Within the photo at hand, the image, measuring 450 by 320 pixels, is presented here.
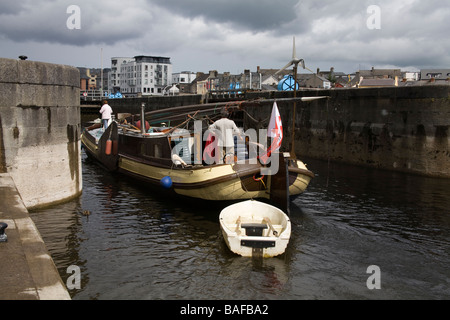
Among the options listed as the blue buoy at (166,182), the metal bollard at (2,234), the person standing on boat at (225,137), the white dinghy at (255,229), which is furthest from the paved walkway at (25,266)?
the person standing on boat at (225,137)

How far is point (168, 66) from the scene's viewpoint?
16025 centimetres

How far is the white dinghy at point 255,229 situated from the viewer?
34.8ft

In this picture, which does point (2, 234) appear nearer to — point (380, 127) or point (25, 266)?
point (25, 266)

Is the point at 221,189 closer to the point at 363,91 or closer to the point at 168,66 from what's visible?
the point at 363,91

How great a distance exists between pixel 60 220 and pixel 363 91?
60.6 ft

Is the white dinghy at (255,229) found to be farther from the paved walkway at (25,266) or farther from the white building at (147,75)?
the white building at (147,75)

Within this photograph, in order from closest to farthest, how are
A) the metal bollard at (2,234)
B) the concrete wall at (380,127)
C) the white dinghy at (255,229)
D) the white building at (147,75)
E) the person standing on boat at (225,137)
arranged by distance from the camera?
the metal bollard at (2,234) < the white dinghy at (255,229) < the person standing on boat at (225,137) < the concrete wall at (380,127) < the white building at (147,75)

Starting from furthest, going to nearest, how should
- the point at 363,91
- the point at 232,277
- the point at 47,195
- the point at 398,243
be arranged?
the point at 363,91 → the point at 47,195 → the point at 398,243 → the point at 232,277

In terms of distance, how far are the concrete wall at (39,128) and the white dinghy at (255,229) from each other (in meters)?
5.98

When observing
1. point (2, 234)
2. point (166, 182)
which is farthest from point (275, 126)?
point (2, 234)

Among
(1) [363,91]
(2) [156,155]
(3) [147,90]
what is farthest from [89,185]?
(3) [147,90]

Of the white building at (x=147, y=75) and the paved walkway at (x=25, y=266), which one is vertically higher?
the white building at (x=147, y=75)

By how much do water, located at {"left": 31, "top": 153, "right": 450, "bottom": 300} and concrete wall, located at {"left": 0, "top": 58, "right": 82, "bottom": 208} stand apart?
904mm

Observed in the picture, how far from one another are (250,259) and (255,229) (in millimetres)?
910
